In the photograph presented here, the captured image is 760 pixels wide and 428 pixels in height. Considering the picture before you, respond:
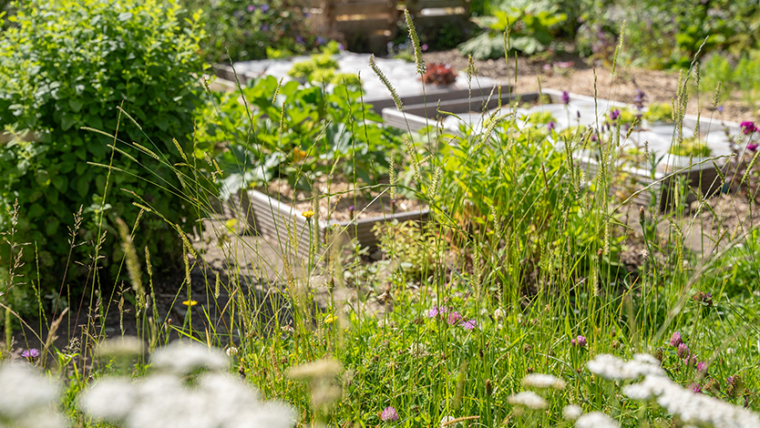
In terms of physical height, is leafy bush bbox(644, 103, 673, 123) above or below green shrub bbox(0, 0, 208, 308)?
below

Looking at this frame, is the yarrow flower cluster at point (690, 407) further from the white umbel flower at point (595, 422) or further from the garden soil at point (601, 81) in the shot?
the garden soil at point (601, 81)

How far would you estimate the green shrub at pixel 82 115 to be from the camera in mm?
2494

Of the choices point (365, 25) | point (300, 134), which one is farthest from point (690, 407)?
point (365, 25)

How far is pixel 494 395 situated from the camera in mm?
1490

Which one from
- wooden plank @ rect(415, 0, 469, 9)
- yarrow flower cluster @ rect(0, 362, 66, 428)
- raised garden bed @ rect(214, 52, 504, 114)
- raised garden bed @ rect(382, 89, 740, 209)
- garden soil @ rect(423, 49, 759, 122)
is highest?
yarrow flower cluster @ rect(0, 362, 66, 428)

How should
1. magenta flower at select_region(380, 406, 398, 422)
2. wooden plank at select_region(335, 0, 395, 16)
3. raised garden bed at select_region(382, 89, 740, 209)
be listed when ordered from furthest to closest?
wooden plank at select_region(335, 0, 395, 16), raised garden bed at select_region(382, 89, 740, 209), magenta flower at select_region(380, 406, 398, 422)

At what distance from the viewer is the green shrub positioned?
2.49 m

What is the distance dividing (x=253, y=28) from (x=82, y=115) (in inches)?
293

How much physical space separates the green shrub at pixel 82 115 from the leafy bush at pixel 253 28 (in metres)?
5.83

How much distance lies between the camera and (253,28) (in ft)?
31.4

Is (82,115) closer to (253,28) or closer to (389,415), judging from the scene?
(389,415)

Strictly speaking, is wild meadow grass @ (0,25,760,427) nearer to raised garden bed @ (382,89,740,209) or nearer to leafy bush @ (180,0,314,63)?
raised garden bed @ (382,89,740,209)

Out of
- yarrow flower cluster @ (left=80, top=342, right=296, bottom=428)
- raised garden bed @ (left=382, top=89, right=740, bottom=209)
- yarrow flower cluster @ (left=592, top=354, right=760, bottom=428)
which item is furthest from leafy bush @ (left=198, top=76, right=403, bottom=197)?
yarrow flower cluster @ (left=80, top=342, right=296, bottom=428)

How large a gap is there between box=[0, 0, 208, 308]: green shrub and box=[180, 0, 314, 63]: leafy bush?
229 inches
